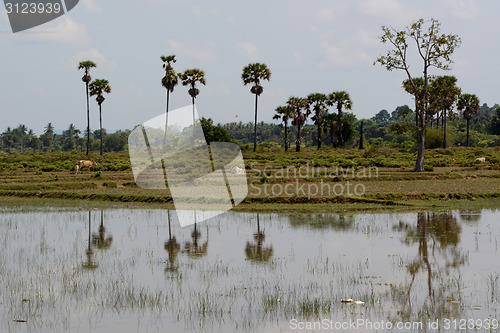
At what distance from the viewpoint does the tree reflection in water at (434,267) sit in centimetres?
1016

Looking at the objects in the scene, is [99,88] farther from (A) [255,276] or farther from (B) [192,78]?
(A) [255,276]

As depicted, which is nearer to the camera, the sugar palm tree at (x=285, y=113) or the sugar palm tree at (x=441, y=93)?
the sugar palm tree at (x=441, y=93)

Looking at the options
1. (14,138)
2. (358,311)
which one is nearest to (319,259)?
(358,311)

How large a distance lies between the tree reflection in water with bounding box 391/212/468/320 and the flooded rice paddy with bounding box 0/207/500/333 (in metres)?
0.04

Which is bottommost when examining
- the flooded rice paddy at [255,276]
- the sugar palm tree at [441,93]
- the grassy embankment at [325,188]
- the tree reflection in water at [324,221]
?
the flooded rice paddy at [255,276]

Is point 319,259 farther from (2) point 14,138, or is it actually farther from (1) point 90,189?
(2) point 14,138

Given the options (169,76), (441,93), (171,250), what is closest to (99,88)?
(169,76)

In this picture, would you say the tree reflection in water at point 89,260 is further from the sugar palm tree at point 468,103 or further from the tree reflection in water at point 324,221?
the sugar palm tree at point 468,103

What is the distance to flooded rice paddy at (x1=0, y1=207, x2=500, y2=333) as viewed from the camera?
9672 millimetres

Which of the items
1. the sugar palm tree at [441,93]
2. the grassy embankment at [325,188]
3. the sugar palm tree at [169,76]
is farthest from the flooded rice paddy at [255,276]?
the sugar palm tree at [169,76]

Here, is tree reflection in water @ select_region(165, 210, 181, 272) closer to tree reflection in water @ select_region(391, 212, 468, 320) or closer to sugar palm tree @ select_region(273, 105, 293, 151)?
tree reflection in water @ select_region(391, 212, 468, 320)

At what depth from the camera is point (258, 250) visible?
644 inches

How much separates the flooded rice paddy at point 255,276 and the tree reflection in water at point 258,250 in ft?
0.19

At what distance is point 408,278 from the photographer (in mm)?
12367
